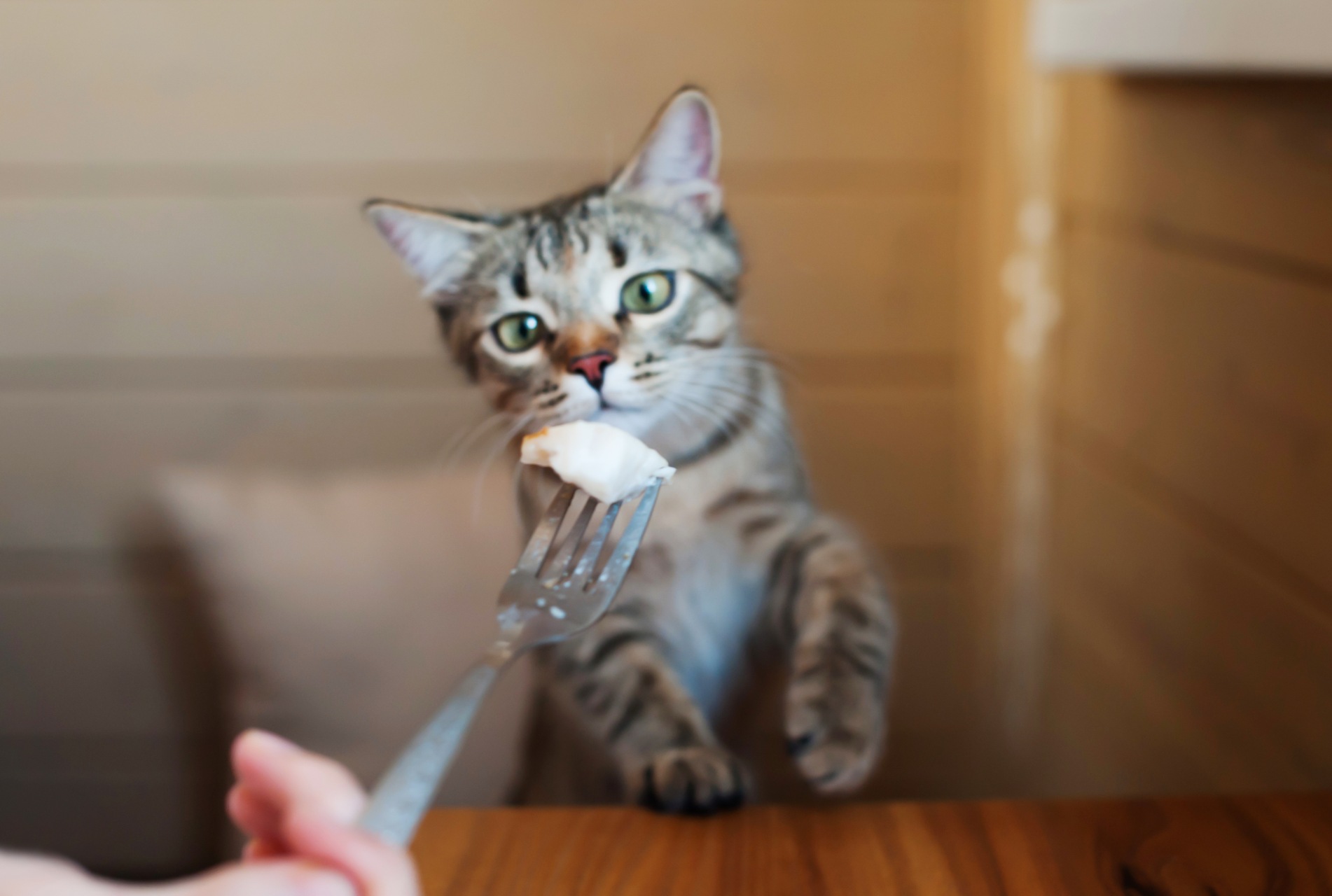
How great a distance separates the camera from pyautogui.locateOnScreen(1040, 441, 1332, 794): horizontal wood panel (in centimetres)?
→ 58

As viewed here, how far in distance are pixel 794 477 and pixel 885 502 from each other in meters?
0.08

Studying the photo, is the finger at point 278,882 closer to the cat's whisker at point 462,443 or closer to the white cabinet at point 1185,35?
the cat's whisker at point 462,443

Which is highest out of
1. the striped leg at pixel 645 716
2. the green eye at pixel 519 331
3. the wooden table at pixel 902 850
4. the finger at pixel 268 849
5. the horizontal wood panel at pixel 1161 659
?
the green eye at pixel 519 331

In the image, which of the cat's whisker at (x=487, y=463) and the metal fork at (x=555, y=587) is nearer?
the metal fork at (x=555, y=587)

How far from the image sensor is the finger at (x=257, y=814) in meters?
0.26

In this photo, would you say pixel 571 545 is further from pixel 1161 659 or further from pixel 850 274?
pixel 1161 659

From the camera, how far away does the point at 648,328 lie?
1.49 feet

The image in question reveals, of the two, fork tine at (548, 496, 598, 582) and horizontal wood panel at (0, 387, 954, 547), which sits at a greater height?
→ fork tine at (548, 496, 598, 582)

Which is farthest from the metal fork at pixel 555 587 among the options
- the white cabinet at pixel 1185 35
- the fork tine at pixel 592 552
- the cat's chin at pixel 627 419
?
the white cabinet at pixel 1185 35

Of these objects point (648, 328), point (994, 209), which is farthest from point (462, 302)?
point (994, 209)

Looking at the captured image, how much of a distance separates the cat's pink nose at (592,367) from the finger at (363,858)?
24cm

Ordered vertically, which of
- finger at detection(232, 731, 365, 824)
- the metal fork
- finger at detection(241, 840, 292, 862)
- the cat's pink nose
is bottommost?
finger at detection(241, 840, 292, 862)

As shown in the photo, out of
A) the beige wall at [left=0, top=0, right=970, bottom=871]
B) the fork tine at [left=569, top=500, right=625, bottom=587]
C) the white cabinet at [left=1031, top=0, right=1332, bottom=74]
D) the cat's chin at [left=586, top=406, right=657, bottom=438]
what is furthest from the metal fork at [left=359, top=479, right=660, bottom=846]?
the white cabinet at [left=1031, top=0, right=1332, bottom=74]

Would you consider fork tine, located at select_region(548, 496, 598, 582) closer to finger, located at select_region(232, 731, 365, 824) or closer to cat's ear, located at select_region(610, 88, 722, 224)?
finger, located at select_region(232, 731, 365, 824)
